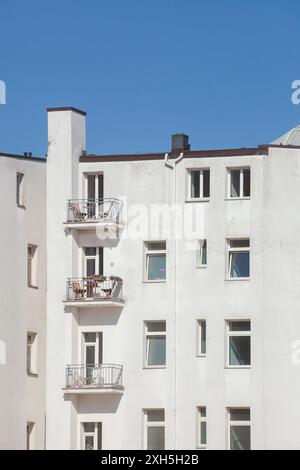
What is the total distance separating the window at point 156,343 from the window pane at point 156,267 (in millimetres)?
1852

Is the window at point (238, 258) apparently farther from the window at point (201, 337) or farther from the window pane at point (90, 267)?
the window pane at point (90, 267)

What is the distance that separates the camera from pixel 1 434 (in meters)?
100

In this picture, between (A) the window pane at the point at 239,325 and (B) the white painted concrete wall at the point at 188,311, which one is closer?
(B) the white painted concrete wall at the point at 188,311

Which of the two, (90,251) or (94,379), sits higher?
(90,251)

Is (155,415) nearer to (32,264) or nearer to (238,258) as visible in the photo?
(238,258)

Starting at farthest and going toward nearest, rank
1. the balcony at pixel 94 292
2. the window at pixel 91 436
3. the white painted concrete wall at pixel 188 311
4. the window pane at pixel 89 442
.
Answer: the window pane at pixel 89 442 < the window at pixel 91 436 < the balcony at pixel 94 292 < the white painted concrete wall at pixel 188 311

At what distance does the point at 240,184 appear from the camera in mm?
102188

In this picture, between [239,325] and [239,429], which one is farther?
[239,325]

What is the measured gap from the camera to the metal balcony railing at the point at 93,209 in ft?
337

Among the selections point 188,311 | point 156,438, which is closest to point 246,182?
point 188,311

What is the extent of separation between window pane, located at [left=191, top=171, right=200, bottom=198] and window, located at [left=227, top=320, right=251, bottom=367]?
5428 mm

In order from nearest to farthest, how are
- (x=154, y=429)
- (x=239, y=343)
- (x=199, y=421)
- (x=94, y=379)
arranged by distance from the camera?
(x=199, y=421), (x=239, y=343), (x=154, y=429), (x=94, y=379)

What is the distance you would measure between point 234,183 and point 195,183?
5.30 ft

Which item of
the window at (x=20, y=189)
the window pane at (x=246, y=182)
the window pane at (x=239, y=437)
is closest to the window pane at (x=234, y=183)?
the window pane at (x=246, y=182)
